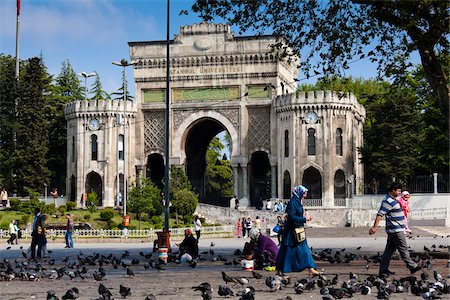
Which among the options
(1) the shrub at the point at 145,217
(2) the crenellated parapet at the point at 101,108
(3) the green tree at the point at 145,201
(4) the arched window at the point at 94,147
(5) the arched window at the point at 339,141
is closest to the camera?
(3) the green tree at the point at 145,201

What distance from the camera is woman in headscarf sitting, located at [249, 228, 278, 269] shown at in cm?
1605

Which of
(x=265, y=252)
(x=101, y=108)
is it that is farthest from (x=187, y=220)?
(x=265, y=252)

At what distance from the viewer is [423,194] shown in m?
47.8

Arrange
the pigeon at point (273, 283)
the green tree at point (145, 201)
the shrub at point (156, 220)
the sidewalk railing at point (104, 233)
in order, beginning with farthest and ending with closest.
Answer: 1. the green tree at point (145, 201)
2. the shrub at point (156, 220)
3. the sidewalk railing at point (104, 233)
4. the pigeon at point (273, 283)

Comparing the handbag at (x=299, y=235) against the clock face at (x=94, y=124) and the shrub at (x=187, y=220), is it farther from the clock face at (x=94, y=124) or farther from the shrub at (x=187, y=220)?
the clock face at (x=94, y=124)

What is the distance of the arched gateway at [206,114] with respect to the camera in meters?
54.8

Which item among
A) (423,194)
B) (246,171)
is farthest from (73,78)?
(423,194)

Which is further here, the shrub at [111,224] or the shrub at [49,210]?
the shrub at [49,210]

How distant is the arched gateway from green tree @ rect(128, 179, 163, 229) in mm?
7905

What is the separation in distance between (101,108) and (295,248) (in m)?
43.6

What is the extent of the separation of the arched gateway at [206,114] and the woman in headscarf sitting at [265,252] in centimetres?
3709

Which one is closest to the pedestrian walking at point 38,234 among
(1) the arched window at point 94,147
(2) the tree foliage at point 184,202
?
(2) the tree foliage at point 184,202

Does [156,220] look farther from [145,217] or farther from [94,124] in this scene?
[94,124]

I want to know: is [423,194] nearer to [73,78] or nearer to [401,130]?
[401,130]
